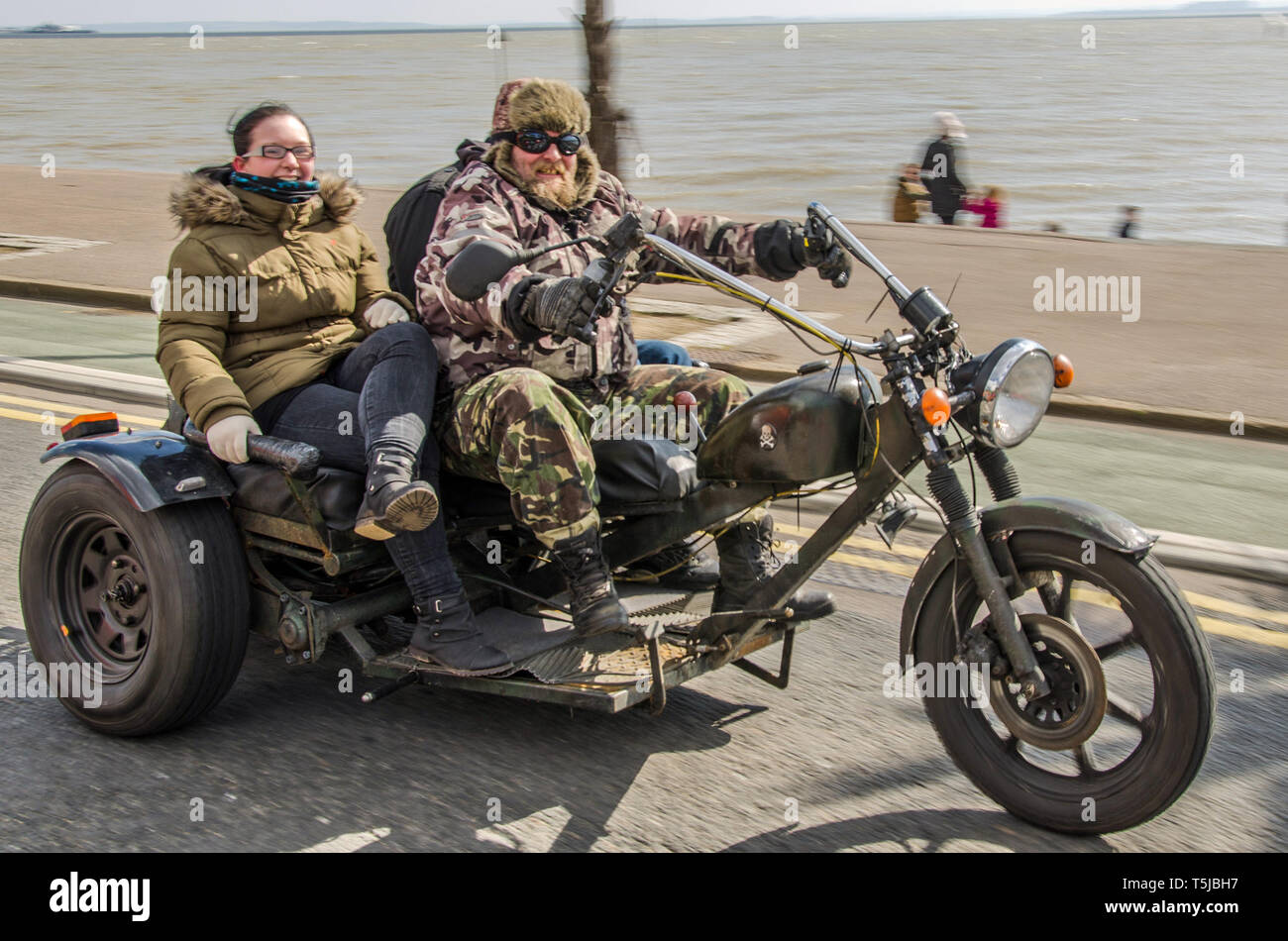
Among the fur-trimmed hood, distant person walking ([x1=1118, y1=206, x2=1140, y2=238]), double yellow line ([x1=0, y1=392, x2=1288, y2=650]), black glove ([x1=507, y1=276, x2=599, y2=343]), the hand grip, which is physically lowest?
double yellow line ([x1=0, y1=392, x2=1288, y2=650])

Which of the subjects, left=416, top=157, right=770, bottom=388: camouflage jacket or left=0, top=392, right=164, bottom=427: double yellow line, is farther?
left=0, top=392, right=164, bottom=427: double yellow line

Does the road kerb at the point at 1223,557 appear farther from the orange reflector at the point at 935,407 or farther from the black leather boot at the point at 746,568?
the orange reflector at the point at 935,407

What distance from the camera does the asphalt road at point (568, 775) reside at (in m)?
3.33

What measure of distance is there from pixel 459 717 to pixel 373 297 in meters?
1.38

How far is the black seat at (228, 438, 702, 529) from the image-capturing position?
377cm

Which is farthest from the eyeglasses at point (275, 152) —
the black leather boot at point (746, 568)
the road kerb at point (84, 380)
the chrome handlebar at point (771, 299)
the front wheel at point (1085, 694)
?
the road kerb at point (84, 380)

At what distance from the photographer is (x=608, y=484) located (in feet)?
12.8

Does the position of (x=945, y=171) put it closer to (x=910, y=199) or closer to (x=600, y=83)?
(x=910, y=199)

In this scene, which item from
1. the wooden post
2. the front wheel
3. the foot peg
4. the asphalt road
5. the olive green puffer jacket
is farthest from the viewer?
the wooden post

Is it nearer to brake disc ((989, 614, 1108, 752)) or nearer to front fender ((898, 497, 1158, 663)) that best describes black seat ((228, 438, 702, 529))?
front fender ((898, 497, 1158, 663))

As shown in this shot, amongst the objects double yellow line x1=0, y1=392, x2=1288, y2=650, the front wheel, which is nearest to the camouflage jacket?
double yellow line x1=0, y1=392, x2=1288, y2=650

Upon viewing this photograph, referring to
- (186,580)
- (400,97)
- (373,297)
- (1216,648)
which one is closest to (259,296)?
(373,297)

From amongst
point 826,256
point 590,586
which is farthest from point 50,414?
point 826,256

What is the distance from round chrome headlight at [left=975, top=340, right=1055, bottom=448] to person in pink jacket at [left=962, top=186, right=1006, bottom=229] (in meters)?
13.0
